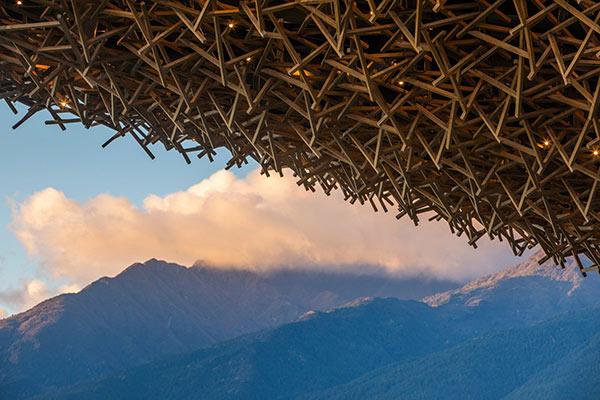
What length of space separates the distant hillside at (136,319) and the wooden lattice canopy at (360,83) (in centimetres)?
8933

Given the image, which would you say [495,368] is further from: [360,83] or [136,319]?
[360,83]

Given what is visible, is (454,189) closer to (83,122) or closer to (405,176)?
(405,176)

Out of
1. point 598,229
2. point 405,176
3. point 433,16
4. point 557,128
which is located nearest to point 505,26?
point 433,16

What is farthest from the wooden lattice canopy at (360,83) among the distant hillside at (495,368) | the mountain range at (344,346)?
the distant hillside at (495,368)

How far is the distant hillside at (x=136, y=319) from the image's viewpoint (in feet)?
352

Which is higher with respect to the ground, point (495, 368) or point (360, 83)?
point (360, 83)

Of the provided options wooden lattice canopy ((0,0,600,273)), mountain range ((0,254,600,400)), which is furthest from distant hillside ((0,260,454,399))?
wooden lattice canopy ((0,0,600,273))

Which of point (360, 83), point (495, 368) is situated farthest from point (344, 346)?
point (360, 83)

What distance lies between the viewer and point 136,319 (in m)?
130

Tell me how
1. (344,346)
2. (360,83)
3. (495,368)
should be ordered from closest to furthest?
(360,83), (495,368), (344,346)

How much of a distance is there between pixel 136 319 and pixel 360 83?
130 m

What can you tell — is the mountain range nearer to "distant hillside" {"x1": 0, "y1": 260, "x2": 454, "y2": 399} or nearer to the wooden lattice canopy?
"distant hillside" {"x1": 0, "y1": 260, "x2": 454, "y2": 399}

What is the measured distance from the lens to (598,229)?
11.3 feet

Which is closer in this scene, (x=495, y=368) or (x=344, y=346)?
(x=495, y=368)
